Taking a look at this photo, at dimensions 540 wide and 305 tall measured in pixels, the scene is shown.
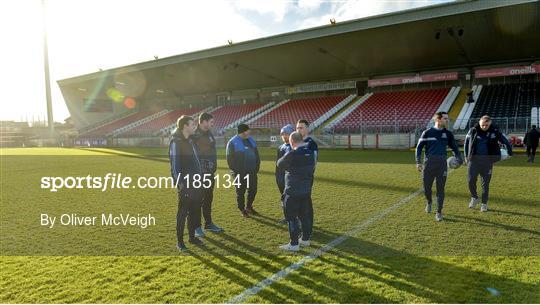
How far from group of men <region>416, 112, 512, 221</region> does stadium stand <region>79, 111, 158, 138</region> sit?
1819 inches

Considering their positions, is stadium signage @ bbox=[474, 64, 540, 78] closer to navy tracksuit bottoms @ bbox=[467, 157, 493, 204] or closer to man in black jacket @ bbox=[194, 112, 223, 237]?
navy tracksuit bottoms @ bbox=[467, 157, 493, 204]

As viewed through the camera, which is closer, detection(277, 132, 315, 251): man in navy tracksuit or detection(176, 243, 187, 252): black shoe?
detection(277, 132, 315, 251): man in navy tracksuit

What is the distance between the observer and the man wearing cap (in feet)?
21.2

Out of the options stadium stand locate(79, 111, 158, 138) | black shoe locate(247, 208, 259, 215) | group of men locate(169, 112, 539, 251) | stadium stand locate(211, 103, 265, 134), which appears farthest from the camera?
stadium stand locate(79, 111, 158, 138)

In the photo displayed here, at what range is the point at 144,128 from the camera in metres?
43.9

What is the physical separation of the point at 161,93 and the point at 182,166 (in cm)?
4517

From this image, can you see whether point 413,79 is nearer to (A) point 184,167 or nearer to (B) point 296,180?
(B) point 296,180

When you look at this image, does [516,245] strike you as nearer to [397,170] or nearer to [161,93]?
[397,170]

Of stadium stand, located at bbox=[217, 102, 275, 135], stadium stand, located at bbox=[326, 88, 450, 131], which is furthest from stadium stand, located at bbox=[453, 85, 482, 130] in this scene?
stadium stand, located at bbox=[217, 102, 275, 135]

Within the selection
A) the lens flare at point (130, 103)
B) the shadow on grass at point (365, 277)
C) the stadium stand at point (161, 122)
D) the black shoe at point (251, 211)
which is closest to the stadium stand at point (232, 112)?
the stadium stand at point (161, 122)

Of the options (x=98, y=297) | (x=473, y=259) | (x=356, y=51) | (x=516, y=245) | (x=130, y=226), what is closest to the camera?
(x=98, y=297)

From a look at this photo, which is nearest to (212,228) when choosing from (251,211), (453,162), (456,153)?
(251,211)

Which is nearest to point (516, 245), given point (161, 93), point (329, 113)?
point (329, 113)

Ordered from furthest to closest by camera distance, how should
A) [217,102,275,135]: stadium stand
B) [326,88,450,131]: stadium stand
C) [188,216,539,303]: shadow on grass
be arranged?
[217,102,275,135]: stadium stand → [326,88,450,131]: stadium stand → [188,216,539,303]: shadow on grass
